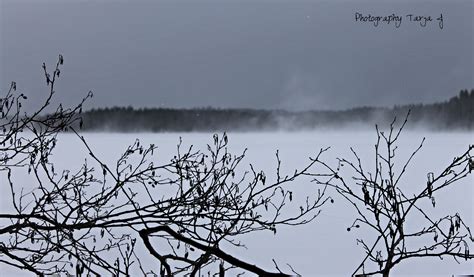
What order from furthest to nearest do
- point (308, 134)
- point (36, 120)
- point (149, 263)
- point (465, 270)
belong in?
point (308, 134) < point (465, 270) < point (149, 263) < point (36, 120)

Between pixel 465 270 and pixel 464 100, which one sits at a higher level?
pixel 464 100

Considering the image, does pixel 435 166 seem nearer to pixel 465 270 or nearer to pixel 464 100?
pixel 465 270

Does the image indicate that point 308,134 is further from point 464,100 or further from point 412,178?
point 412,178

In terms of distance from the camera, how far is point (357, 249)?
12.9 m

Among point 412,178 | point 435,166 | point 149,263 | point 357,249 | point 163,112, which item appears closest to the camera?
point 149,263

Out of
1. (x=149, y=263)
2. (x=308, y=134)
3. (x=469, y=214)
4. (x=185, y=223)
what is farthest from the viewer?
(x=308, y=134)

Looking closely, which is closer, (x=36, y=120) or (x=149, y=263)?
(x=36, y=120)

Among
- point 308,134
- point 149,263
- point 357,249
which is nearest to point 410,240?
point 357,249

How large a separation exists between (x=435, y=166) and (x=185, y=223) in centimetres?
2817

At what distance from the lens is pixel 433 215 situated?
16.7 m

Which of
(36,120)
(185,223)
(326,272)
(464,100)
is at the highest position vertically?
(464,100)

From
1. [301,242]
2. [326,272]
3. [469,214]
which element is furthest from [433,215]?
[326,272]

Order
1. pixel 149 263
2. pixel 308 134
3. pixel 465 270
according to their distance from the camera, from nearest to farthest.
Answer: pixel 149 263
pixel 465 270
pixel 308 134

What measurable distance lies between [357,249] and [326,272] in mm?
2172
